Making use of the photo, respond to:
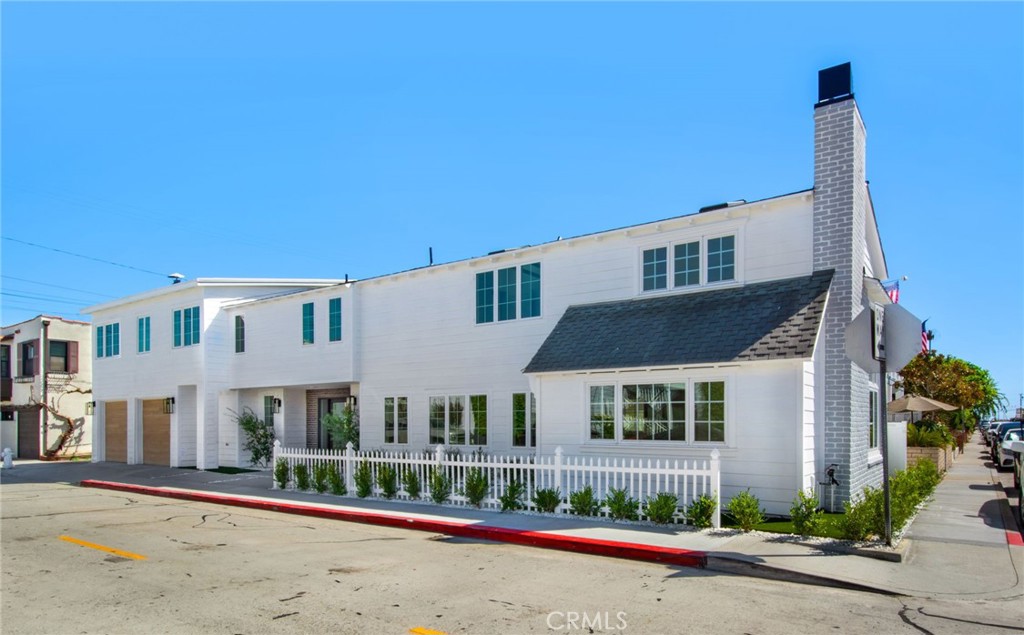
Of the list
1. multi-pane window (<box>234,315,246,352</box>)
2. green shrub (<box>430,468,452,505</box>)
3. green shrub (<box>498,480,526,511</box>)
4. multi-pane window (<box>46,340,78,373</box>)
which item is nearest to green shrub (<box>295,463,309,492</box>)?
green shrub (<box>430,468,452,505</box>)

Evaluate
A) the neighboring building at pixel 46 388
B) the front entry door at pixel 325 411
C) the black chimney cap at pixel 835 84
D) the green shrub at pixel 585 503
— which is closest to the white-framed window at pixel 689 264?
the black chimney cap at pixel 835 84

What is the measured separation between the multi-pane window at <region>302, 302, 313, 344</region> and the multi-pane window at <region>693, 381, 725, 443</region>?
13.3 m

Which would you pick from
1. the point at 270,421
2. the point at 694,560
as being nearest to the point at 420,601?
the point at 694,560

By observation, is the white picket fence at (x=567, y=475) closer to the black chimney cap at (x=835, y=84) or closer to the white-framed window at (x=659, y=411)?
the white-framed window at (x=659, y=411)

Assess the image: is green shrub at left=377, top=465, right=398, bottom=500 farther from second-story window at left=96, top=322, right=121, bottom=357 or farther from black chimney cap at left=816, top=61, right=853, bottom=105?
second-story window at left=96, top=322, right=121, bottom=357

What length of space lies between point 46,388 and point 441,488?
30.1m

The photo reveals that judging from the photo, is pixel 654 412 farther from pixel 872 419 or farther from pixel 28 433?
pixel 28 433

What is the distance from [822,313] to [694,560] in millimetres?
4988

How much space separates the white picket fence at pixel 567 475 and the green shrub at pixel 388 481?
89 millimetres

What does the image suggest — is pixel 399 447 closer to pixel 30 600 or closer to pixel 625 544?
pixel 625 544

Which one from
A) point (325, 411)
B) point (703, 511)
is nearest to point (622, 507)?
point (703, 511)

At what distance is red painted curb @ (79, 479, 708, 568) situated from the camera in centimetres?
931

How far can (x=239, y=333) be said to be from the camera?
81.6 ft

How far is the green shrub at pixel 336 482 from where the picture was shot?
53.4 ft
